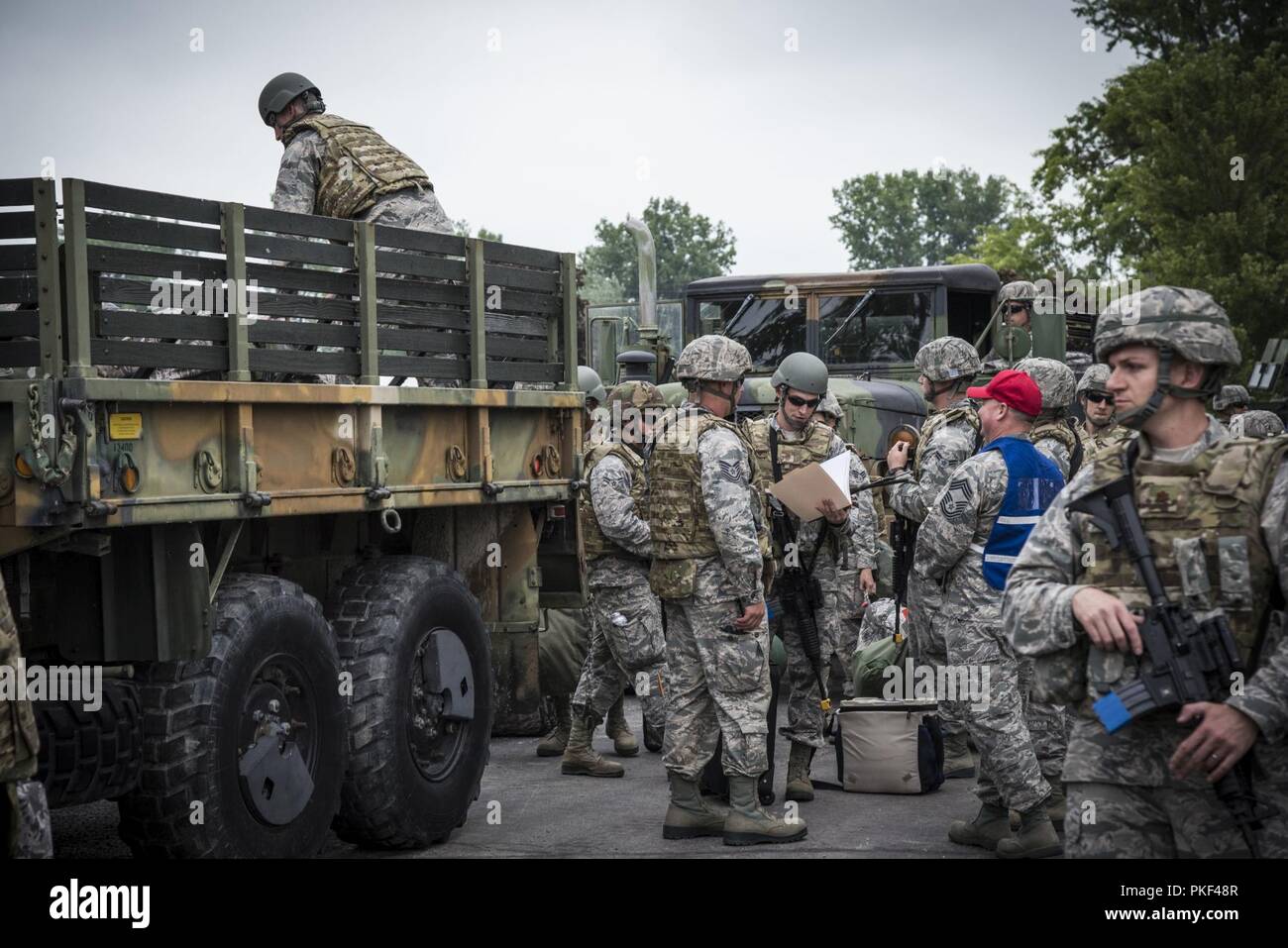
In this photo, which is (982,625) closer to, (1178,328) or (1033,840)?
(1033,840)

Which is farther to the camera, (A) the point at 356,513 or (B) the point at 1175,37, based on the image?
(B) the point at 1175,37

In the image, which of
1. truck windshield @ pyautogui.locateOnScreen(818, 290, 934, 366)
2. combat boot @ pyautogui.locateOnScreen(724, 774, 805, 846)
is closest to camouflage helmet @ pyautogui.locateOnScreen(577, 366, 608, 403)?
truck windshield @ pyautogui.locateOnScreen(818, 290, 934, 366)

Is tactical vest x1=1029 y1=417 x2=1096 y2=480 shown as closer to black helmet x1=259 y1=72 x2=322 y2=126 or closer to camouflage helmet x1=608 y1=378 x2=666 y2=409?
camouflage helmet x1=608 y1=378 x2=666 y2=409

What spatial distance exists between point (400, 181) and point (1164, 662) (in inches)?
172

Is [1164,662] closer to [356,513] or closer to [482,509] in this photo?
[356,513]

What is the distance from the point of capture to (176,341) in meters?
5.41

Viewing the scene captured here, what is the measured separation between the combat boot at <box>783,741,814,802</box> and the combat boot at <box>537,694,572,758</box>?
1695 mm

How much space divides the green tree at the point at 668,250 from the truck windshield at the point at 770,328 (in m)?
62.2

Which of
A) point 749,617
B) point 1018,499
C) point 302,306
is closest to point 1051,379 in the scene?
point 1018,499

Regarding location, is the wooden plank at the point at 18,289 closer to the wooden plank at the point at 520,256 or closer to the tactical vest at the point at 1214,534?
the wooden plank at the point at 520,256

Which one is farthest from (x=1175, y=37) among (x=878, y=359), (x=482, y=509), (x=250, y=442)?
(x=250, y=442)

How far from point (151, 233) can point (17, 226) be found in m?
0.43

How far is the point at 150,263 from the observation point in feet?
17.0
